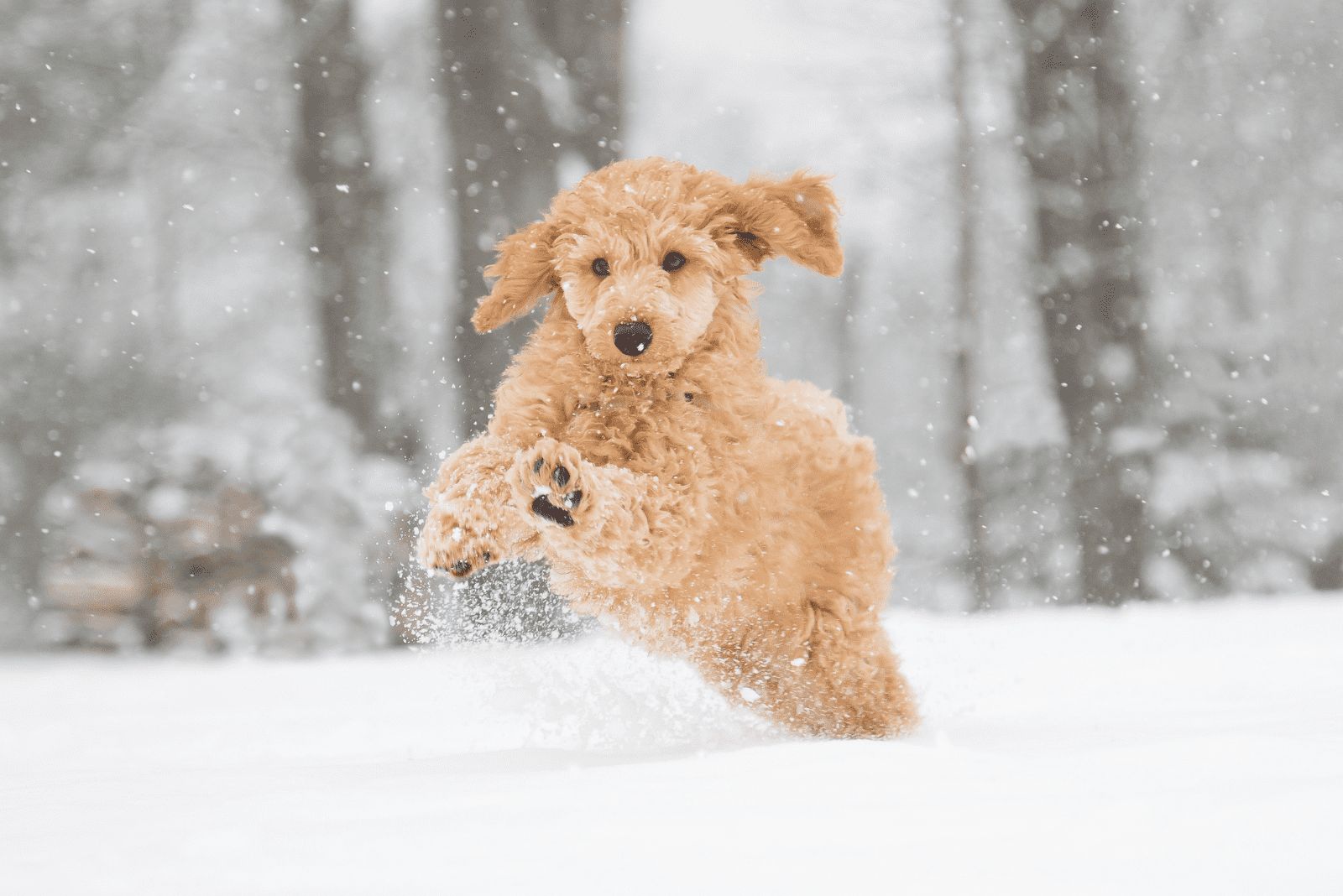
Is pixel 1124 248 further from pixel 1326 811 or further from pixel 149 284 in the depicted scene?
pixel 149 284

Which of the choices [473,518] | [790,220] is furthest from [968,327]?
[473,518]

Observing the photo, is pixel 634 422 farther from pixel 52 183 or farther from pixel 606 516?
pixel 52 183

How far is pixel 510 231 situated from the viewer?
564 centimetres

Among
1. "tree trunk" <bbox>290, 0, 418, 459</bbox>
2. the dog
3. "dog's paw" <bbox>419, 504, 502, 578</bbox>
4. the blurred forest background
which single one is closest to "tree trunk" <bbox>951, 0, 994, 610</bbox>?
the blurred forest background

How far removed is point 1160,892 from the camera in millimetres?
1323

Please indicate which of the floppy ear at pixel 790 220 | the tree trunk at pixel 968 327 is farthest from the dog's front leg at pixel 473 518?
the tree trunk at pixel 968 327

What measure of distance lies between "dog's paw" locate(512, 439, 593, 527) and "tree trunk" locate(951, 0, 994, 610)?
22.6 ft

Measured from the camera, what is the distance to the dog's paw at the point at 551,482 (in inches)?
86.6

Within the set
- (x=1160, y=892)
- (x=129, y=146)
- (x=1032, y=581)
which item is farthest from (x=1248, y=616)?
(x=129, y=146)

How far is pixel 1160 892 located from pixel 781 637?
62.6 inches

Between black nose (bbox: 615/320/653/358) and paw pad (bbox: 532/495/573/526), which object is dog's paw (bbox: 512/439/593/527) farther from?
black nose (bbox: 615/320/653/358)

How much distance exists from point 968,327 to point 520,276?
6789 millimetres

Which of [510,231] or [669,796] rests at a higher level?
[510,231]

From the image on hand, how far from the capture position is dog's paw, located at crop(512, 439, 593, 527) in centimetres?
220
